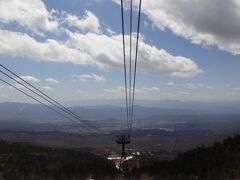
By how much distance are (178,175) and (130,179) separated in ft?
77.0

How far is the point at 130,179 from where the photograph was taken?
420 feet

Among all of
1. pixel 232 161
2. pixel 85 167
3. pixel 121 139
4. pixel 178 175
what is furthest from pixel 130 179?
pixel 85 167

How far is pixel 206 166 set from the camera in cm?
14600

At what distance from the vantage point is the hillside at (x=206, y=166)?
421ft

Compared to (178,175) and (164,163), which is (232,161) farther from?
(164,163)

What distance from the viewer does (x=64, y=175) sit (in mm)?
173750

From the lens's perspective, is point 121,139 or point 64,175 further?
point 64,175

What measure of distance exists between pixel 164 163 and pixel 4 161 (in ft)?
254

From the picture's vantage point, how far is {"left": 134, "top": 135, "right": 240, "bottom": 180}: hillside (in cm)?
12838

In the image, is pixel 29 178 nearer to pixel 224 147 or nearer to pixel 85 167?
pixel 85 167

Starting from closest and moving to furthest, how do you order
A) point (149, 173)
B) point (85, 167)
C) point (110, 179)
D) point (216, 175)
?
point (216, 175) < point (110, 179) < point (149, 173) < point (85, 167)

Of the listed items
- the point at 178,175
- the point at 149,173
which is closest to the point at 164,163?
the point at 149,173

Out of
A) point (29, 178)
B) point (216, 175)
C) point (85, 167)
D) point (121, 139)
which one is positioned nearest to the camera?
point (121, 139)

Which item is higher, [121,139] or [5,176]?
[121,139]
